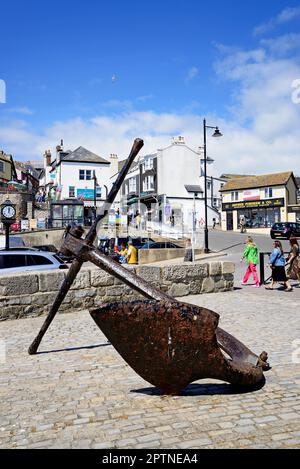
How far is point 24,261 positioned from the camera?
1002 centimetres

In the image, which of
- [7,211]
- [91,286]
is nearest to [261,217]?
[7,211]

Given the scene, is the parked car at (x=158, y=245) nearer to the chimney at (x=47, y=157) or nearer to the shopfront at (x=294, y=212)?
the shopfront at (x=294, y=212)

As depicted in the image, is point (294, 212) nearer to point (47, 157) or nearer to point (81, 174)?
point (81, 174)

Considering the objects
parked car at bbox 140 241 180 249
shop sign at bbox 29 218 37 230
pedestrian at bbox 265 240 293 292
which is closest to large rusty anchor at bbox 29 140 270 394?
pedestrian at bbox 265 240 293 292

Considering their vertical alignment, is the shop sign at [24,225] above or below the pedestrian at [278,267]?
above

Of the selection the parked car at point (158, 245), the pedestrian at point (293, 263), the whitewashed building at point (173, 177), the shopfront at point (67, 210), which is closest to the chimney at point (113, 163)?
the whitewashed building at point (173, 177)

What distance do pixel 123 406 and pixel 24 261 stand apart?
7086 mm

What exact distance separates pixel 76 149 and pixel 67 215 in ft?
53.0

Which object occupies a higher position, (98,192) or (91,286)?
(98,192)

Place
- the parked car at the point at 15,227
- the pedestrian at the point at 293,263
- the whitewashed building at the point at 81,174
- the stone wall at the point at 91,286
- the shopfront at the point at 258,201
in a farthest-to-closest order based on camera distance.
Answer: the whitewashed building at the point at 81,174
the shopfront at the point at 258,201
the parked car at the point at 15,227
the pedestrian at the point at 293,263
the stone wall at the point at 91,286

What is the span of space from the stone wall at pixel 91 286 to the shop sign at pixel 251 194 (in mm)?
42279

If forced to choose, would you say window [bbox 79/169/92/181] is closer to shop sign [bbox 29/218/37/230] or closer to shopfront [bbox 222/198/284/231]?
shop sign [bbox 29/218/37/230]

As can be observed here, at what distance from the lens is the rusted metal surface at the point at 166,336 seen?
310 cm

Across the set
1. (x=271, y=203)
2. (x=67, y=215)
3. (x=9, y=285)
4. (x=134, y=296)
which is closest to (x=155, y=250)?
(x=134, y=296)
